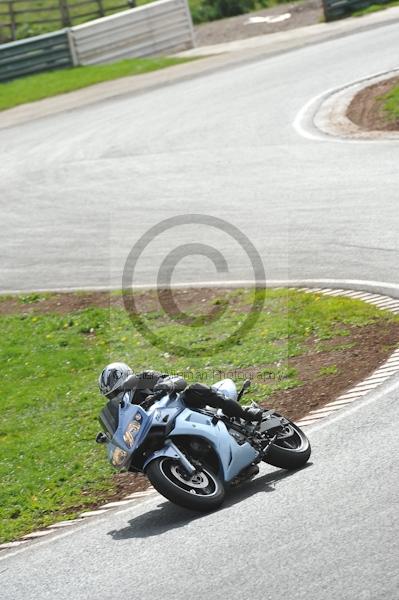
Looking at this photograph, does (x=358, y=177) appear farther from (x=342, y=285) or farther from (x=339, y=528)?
(x=339, y=528)

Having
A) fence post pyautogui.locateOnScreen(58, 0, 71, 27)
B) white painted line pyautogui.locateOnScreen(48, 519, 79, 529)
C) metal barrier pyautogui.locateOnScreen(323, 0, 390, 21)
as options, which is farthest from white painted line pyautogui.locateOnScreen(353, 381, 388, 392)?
fence post pyautogui.locateOnScreen(58, 0, 71, 27)

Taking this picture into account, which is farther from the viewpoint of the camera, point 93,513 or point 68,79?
point 68,79

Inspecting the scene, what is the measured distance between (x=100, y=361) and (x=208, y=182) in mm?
7258

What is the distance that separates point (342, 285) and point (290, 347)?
1.98 metres

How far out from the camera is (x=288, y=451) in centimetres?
938

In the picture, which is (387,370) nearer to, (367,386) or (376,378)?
(376,378)

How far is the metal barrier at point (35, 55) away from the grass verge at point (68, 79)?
0.36 metres

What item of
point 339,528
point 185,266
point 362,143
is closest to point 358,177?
point 362,143

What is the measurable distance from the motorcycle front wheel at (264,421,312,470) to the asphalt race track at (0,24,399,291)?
5.42 m

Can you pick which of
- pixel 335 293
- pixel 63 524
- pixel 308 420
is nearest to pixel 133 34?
pixel 335 293

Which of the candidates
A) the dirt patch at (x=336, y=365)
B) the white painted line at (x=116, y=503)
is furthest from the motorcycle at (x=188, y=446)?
the dirt patch at (x=336, y=365)

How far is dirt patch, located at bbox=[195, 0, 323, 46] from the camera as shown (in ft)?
117

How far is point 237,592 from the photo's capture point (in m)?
7.24

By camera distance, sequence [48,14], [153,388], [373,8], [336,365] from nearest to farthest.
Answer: [153,388], [336,365], [373,8], [48,14]
